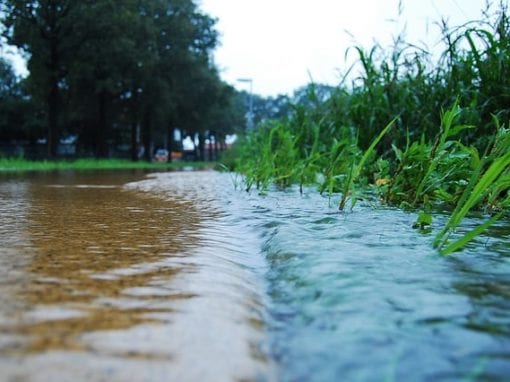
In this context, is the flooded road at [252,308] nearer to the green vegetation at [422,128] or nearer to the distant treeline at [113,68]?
the green vegetation at [422,128]

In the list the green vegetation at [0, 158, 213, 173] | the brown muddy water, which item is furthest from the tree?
the brown muddy water

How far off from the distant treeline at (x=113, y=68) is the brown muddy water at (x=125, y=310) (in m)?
22.9

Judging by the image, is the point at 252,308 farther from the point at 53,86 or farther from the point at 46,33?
the point at 53,86

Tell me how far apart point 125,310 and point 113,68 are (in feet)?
87.4

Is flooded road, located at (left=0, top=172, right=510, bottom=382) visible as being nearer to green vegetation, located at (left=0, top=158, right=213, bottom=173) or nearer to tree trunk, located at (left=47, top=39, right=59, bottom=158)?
green vegetation, located at (left=0, top=158, right=213, bottom=173)

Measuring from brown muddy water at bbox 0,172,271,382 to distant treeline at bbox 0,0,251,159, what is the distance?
22880mm

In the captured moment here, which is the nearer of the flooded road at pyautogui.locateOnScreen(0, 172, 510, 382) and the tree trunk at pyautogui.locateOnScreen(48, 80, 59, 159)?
the flooded road at pyautogui.locateOnScreen(0, 172, 510, 382)

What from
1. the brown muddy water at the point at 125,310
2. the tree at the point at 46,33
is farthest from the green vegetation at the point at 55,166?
the brown muddy water at the point at 125,310

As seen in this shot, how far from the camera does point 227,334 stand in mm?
714

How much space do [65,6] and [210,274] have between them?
2453 cm

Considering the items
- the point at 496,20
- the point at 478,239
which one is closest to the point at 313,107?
the point at 496,20

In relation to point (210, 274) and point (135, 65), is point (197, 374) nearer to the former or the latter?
point (210, 274)

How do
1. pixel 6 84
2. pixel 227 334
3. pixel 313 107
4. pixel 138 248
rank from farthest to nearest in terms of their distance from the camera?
pixel 6 84
pixel 313 107
pixel 138 248
pixel 227 334

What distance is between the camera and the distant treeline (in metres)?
22.6
